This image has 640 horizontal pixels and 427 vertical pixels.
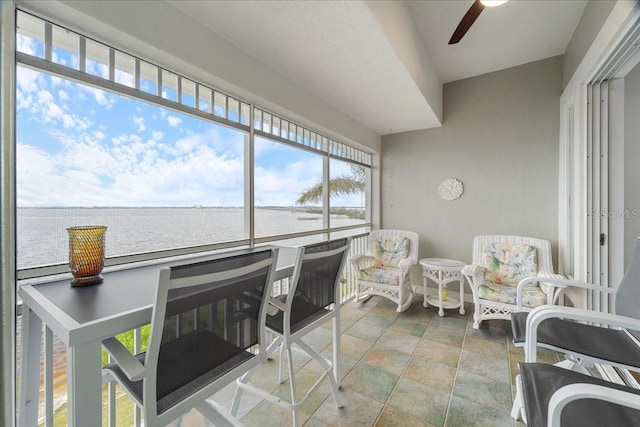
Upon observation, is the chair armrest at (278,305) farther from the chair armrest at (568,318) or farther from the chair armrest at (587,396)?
the chair armrest at (568,318)

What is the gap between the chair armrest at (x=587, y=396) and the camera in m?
0.87

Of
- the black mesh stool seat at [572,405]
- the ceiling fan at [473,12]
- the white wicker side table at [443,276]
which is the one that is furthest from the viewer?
the white wicker side table at [443,276]

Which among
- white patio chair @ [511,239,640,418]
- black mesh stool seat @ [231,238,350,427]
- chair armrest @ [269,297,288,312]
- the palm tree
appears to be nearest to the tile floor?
black mesh stool seat @ [231,238,350,427]

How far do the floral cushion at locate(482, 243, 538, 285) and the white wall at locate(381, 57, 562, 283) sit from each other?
392mm

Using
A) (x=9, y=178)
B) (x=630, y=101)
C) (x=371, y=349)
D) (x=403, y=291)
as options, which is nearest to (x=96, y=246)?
(x=9, y=178)

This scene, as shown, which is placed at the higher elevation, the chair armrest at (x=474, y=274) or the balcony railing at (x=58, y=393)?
the chair armrest at (x=474, y=274)

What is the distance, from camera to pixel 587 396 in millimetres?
905

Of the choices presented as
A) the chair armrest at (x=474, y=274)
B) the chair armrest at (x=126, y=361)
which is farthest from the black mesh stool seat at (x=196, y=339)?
the chair armrest at (x=474, y=274)

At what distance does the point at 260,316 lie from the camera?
1.31 m

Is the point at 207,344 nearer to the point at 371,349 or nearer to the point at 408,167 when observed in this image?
the point at 371,349

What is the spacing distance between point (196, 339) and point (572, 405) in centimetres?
153

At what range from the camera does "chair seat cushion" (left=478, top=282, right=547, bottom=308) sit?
2.49 metres

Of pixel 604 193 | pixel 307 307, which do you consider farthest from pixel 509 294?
pixel 307 307

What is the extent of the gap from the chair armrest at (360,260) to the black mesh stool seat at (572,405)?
2186mm
